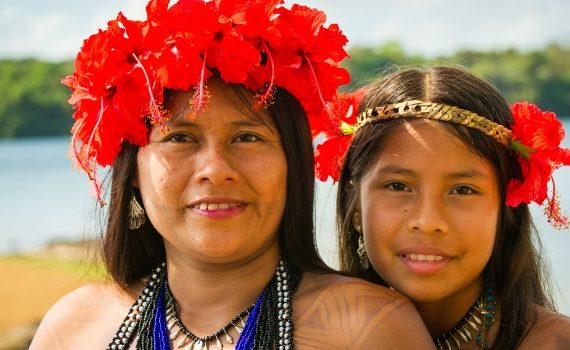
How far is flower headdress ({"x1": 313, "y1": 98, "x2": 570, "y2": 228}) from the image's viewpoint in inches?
142

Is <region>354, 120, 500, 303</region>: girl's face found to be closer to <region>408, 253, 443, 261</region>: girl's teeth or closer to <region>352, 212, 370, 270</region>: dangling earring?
<region>408, 253, 443, 261</region>: girl's teeth

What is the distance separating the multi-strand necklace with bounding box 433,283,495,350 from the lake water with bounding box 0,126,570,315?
739 mm

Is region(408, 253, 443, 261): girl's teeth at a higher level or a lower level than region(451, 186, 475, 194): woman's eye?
lower

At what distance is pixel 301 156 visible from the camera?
3.35 metres

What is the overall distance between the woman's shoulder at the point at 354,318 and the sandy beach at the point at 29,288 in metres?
4.92

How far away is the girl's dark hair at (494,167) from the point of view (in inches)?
141

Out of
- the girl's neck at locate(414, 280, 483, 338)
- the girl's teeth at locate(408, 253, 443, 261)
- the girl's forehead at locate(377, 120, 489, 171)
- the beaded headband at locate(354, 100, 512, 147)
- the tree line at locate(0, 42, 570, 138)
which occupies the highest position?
the tree line at locate(0, 42, 570, 138)

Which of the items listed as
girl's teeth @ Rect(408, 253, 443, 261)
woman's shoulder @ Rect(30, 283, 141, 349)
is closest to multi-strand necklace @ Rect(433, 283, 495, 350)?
girl's teeth @ Rect(408, 253, 443, 261)

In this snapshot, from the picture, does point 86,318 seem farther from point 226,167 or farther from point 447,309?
point 447,309

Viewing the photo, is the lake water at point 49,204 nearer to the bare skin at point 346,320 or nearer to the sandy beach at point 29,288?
the sandy beach at point 29,288

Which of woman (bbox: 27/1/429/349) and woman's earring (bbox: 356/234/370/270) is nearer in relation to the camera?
woman (bbox: 27/1/429/349)

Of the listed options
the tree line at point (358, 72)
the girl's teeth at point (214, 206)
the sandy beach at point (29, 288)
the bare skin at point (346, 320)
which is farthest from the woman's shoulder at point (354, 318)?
the tree line at point (358, 72)

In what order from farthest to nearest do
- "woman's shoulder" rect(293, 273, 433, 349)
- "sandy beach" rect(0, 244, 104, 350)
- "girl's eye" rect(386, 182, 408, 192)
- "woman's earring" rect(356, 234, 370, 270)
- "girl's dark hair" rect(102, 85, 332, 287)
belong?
1. "sandy beach" rect(0, 244, 104, 350)
2. "woman's earring" rect(356, 234, 370, 270)
3. "girl's eye" rect(386, 182, 408, 192)
4. "girl's dark hair" rect(102, 85, 332, 287)
5. "woman's shoulder" rect(293, 273, 433, 349)

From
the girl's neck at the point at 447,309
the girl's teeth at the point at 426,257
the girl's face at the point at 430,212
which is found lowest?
the girl's neck at the point at 447,309
